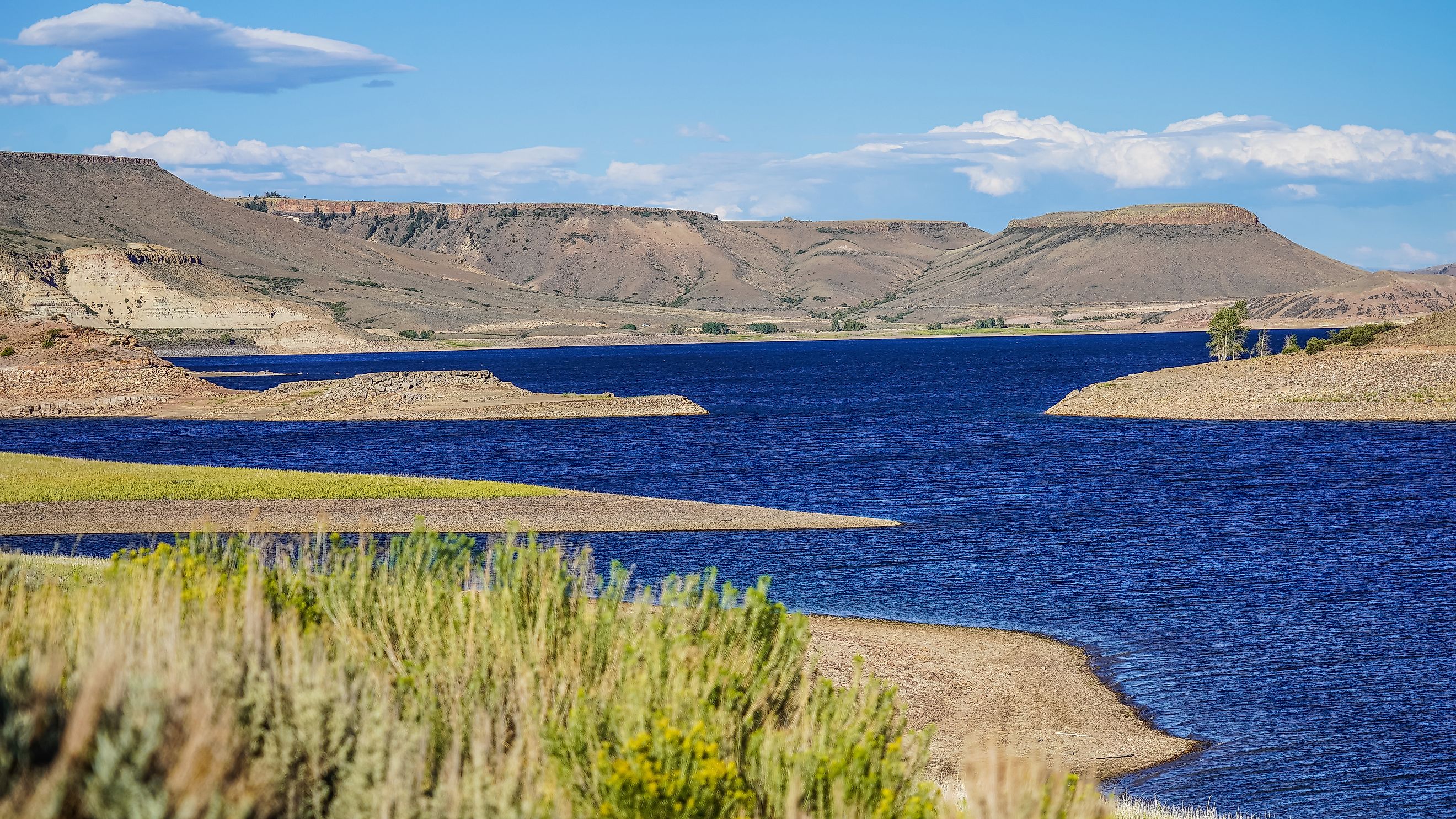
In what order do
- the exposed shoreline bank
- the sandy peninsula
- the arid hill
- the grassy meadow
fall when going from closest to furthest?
the grassy meadow < the exposed shoreline bank < the arid hill < the sandy peninsula

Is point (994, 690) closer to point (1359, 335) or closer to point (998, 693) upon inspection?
point (998, 693)

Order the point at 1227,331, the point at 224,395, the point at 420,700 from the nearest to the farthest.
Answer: the point at 420,700
the point at 224,395
the point at 1227,331

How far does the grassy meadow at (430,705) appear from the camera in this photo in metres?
6.00

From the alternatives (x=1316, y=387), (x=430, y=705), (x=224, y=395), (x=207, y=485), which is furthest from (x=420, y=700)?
(x=224, y=395)

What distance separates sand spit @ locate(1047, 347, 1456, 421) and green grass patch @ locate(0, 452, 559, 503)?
44.8 meters

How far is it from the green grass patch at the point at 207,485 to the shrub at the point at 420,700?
3189cm

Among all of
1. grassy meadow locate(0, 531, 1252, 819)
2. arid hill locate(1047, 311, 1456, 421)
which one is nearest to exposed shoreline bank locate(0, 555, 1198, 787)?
grassy meadow locate(0, 531, 1252, 819)

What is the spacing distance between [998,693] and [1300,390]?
2377 inches

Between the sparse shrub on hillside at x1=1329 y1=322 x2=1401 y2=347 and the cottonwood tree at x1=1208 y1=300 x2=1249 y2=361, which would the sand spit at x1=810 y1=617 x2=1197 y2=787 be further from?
the cottonwood tree at x1=1208 y1=300 x2=1249 y2=361

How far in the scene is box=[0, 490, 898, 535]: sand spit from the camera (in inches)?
1441

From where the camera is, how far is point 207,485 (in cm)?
4247

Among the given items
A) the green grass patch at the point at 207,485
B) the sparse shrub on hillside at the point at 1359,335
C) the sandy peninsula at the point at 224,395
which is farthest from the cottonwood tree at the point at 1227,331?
the green grass patch at the point at 207,485

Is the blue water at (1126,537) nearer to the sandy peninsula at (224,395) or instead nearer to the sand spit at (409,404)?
the sand spit at (409,404)

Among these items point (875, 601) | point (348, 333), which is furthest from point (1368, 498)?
point (348, 333)
